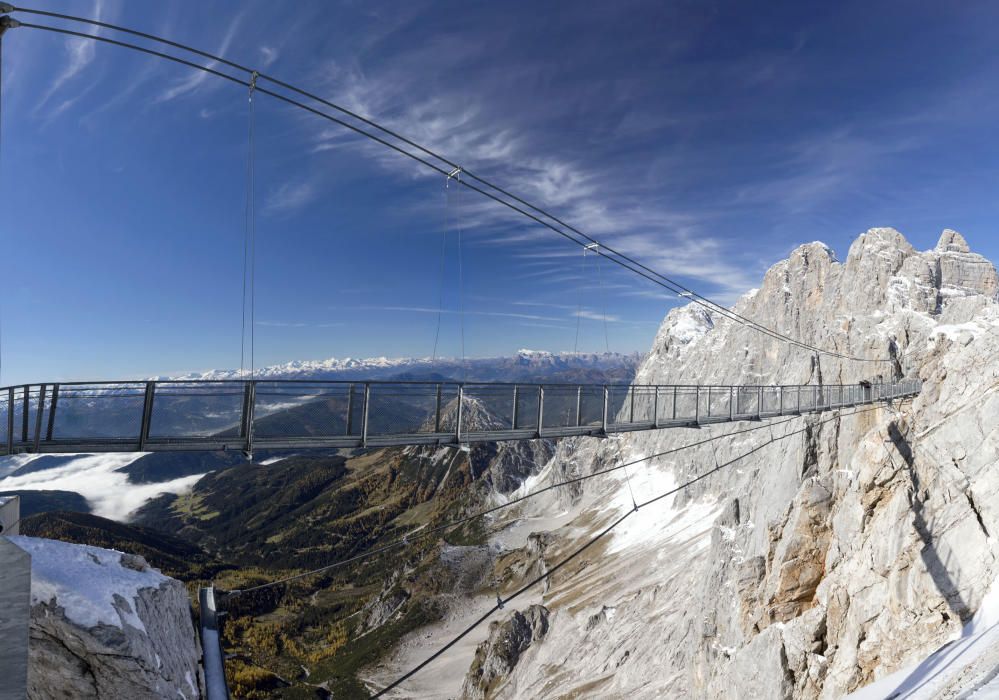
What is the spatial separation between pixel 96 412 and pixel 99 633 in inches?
225

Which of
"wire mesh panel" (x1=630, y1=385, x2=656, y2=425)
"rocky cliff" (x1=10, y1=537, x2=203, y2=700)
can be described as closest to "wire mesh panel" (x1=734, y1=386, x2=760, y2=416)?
"wire mesh panel" (x1=630, y1=385, x2=656, y2=425)

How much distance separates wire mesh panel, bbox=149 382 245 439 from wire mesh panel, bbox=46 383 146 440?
0.31m

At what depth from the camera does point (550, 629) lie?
83.9m

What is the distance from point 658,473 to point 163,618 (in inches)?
6127

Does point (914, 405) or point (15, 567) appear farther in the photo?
point (914, 405)

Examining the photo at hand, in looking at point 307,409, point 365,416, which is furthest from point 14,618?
point 307,409

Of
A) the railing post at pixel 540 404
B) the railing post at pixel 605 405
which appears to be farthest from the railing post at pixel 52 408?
the railing post at pixel 605 405

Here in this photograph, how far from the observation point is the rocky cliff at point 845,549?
20719mm

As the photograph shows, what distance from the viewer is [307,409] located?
12297 mm

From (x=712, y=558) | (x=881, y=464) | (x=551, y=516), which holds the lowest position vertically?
(x=551, y=516)

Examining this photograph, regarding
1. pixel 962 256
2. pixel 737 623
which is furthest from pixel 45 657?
pixel 962 256

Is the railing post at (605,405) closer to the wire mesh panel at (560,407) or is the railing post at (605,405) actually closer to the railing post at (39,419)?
the wire mesh panel at (560,407)

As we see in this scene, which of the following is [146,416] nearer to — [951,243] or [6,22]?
[6,22]

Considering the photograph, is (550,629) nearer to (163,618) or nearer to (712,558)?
(712,558)
